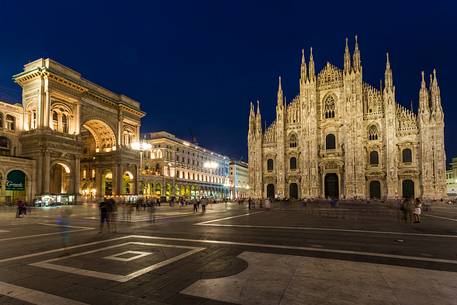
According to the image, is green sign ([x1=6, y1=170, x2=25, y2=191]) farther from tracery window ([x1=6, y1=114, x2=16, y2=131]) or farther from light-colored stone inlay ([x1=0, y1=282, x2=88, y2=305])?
light-colored stone inlay ([x1=0, y1=282, x2=88, y2=305])

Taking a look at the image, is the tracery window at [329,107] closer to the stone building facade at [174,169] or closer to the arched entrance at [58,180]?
the stone building facade at [174,169]

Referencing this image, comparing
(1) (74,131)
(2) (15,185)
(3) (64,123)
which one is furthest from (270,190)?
(2) (15,185)

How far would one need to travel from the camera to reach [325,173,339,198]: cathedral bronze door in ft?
186

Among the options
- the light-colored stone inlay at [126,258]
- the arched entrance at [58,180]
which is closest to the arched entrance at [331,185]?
the arched entrance at [58,180]

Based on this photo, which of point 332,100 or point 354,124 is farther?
point 332,100

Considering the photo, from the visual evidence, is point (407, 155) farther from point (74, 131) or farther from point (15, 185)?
point (15, 185)

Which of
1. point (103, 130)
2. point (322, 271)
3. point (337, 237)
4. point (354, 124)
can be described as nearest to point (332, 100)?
point (354, 124)

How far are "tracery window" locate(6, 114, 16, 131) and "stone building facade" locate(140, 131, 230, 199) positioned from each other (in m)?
27.5

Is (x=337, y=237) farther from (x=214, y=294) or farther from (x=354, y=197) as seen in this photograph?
(x=354, y=197)

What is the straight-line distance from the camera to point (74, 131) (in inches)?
1821

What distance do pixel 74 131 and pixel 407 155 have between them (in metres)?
57.1

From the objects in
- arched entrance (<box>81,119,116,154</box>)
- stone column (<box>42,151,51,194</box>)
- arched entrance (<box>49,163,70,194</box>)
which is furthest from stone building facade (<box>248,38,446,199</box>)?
stone column (<box>42,151,51,194</box>)

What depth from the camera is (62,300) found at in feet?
17.2

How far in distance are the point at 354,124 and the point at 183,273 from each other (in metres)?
53.7
